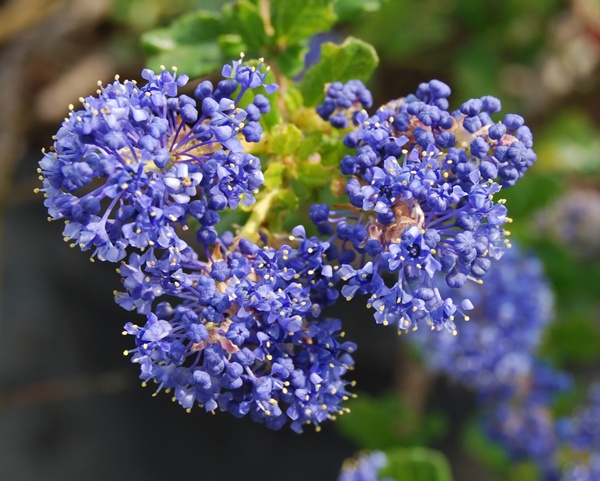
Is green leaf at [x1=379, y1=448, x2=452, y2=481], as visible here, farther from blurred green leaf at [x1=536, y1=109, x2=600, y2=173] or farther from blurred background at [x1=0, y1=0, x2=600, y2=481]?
blurred green leaf at [x1=536, y1=109, x2=600, y2=173]

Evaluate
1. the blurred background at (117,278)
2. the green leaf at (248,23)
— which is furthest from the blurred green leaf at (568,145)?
the green leaf at (248,23)

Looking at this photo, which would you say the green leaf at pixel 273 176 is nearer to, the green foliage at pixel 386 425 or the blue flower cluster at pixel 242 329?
the blue flower cluster at pixel 242 329

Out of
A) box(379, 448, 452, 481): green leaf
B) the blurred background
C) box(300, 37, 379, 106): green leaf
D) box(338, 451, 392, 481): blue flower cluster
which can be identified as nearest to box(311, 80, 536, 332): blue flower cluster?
box(300, 37, 379, 106): green leaf

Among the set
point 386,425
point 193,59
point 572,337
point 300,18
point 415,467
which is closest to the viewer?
point 300,18

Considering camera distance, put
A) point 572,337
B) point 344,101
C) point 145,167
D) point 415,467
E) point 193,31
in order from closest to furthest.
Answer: point 145,167
point 344,101
point 193,31
point 415,467
point 572,337

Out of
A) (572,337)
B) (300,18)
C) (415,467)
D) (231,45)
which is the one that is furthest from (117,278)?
(572,337)

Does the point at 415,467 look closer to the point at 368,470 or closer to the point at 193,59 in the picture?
the point at 368,470

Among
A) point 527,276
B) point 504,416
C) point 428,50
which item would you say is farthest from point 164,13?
point 504,416
